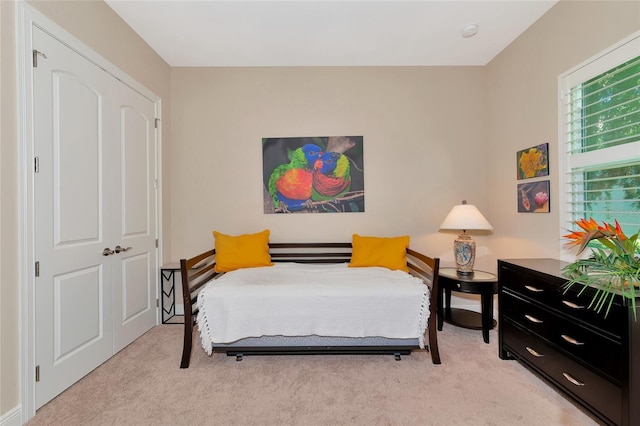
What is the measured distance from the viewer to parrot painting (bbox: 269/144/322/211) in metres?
3.02

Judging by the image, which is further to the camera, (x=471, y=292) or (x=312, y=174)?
(x=312, y=174)

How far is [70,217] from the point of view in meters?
1.83

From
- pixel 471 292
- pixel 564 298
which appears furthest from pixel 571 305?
pixel 471 292

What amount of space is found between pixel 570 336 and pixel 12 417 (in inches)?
118

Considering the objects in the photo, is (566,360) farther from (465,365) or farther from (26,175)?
(26,175)

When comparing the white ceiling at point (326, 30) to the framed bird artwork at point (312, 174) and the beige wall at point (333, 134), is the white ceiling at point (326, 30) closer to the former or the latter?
the beige wall at point (333, 134)

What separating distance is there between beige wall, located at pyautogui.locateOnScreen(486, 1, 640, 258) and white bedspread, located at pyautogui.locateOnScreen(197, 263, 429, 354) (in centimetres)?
122

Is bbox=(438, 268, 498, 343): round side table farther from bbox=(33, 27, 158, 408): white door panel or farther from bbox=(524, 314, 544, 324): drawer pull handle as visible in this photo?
bbox=(33, 27, 158, 408): white door panel

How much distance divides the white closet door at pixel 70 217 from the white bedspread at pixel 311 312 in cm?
75

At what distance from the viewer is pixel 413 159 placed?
3.07 meters

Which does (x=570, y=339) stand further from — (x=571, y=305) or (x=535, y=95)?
(x=535, y=95)

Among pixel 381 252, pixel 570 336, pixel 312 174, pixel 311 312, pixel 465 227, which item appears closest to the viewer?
pixel 570 336

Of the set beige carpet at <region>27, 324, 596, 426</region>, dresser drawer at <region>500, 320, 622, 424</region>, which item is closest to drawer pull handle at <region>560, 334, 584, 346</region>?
dresser drawer at <region>500, 320, 622, 424</region>

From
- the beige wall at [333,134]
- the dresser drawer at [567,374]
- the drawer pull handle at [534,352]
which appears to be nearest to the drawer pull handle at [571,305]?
the dresser drawer at [567,374]
